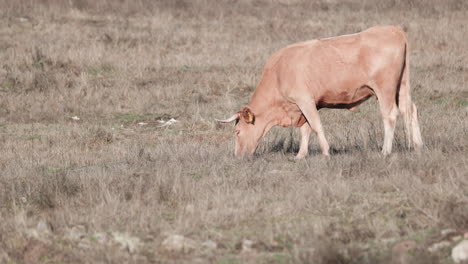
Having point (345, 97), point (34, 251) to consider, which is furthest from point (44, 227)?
point (345, 97)

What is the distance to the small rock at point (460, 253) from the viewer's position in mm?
5818

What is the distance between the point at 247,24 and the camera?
25594 millimetres

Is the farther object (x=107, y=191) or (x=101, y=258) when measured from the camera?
(x=107, y=191)

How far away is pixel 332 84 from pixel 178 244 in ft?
15.3

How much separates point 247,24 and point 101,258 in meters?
19.8

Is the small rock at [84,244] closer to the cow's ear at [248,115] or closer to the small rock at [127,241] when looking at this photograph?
the small rock at [127,241]

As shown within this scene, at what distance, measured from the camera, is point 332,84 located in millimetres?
10586

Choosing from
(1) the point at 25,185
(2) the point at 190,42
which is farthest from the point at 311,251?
(2) the point at 190,42

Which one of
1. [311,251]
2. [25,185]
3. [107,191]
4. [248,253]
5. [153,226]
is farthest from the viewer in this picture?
[25,185]

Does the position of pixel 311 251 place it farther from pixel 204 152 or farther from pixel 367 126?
pixel 367 126

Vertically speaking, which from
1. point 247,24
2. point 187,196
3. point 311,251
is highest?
point 311,251

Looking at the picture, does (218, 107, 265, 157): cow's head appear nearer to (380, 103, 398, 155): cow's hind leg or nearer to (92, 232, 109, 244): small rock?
(380, 103, 398, 155): cow's hind leg

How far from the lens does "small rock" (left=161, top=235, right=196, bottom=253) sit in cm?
654

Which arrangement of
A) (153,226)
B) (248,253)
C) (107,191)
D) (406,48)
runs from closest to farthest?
(248,253) → (153,226) → (107,191) → (406,48)
